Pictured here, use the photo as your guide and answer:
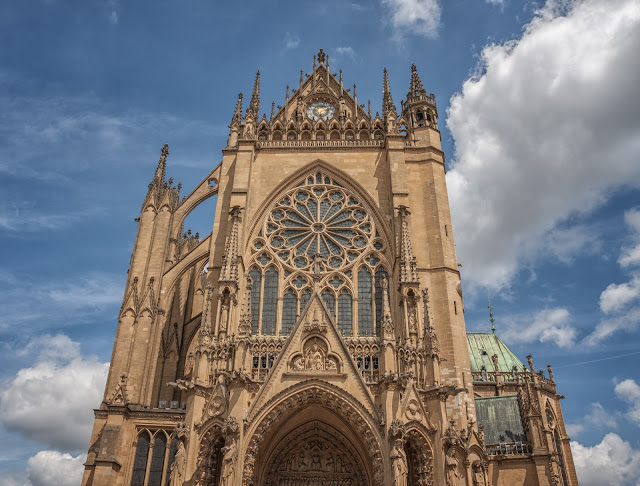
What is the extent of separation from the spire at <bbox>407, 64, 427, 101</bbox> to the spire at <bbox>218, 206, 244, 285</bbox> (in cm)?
1221

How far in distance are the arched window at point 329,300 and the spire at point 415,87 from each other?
1258 cm

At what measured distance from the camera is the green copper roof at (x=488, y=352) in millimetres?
36594

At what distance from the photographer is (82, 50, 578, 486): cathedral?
18.4 meters

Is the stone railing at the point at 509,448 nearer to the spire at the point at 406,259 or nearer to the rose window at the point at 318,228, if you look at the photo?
the spire at the point at 406,259

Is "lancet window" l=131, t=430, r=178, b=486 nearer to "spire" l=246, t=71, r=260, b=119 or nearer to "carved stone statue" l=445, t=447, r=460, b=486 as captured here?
"carved stone statue" l=445, t=447, r=460, b=486

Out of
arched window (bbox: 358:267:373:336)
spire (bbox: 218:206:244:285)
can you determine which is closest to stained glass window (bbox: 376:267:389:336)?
arched window (bbox: 358:267:373:336)

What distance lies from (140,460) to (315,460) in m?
6.27

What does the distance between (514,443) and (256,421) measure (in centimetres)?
1114

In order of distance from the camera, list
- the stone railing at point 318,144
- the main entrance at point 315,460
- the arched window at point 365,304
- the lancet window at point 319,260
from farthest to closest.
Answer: the stone railing at point 318,144, the lancet window at point 319,260, the arched window at point 365,304, the main entrance at point 315,460

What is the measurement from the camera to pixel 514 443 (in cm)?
2277

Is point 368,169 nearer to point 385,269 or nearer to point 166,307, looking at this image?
point 385,269

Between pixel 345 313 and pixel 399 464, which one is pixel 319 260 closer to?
pixel 345 313

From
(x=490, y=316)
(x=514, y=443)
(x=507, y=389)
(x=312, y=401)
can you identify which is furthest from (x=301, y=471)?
(x=490, y=316)

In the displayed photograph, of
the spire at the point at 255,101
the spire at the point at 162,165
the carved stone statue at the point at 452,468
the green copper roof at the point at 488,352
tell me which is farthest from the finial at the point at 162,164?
the green copper roof at the point at 488,352
